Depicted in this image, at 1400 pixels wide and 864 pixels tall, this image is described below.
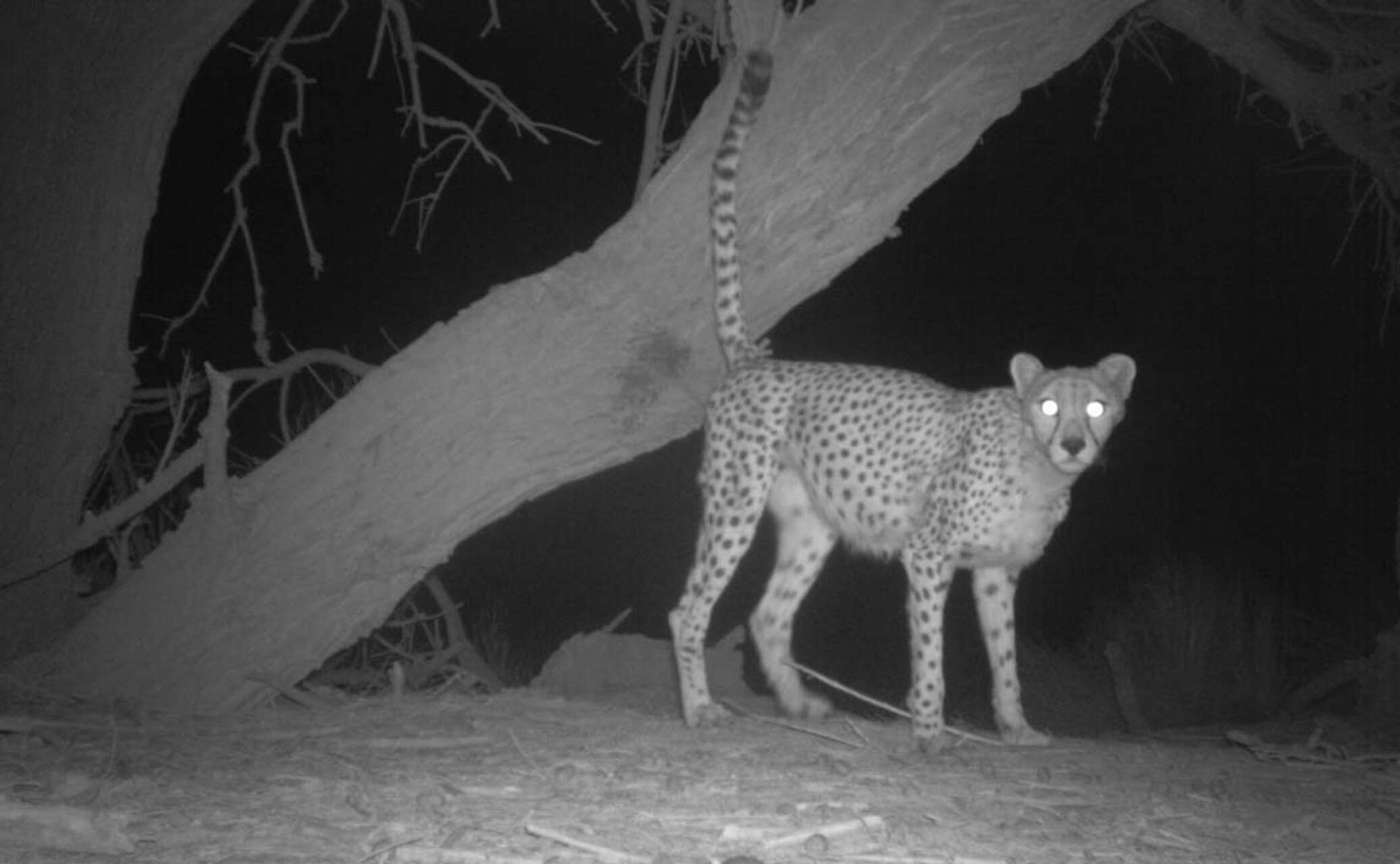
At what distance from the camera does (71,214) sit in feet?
14.3

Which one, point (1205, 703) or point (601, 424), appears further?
point (1205, 703)

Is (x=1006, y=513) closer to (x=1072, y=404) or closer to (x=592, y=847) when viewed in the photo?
(x=1072, y=404)

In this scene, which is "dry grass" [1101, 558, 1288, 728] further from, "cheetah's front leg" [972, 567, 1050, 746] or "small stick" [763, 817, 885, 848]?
"small stick" [763, 817, 885, 848]

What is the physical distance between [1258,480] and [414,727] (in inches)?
486

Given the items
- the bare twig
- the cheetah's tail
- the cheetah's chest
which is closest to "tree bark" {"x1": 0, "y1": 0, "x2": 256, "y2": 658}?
the bare twig

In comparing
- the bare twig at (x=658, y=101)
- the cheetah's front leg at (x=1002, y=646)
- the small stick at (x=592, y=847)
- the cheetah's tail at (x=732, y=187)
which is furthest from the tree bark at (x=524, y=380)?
the small stick at (x=592, y=847)

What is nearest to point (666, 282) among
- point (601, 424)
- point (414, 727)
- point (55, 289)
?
point (601, 424)

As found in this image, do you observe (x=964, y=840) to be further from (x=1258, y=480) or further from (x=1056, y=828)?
(x=1258, y=480)

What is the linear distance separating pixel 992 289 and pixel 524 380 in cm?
1201

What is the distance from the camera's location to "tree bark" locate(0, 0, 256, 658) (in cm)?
428

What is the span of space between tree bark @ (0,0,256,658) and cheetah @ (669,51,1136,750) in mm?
1528

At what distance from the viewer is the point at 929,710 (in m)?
4.46

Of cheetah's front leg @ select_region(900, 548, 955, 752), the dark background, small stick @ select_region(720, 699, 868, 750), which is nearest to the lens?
small stick @ select_region(720, 699, 868, 750)

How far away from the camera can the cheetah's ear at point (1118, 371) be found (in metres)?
4.82
